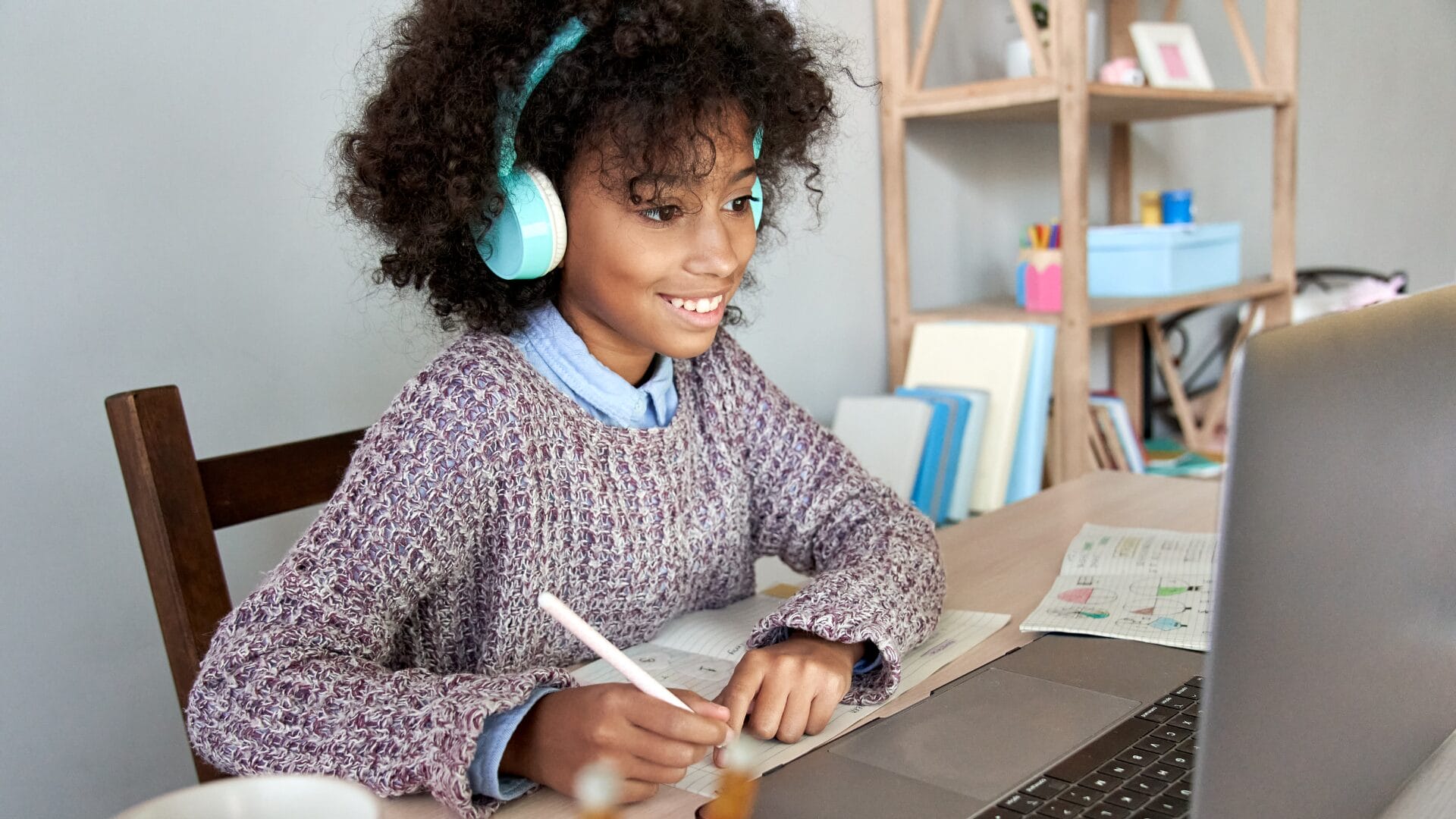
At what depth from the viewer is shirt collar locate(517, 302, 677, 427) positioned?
3.04 feet

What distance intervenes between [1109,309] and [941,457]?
448 millimetres

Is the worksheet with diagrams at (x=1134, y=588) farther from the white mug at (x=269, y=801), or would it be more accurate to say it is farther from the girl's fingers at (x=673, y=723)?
the white mug at (x=269, y=801)

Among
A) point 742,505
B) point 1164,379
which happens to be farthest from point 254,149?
point 1164,379

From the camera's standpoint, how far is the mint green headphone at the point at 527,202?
2.76ft

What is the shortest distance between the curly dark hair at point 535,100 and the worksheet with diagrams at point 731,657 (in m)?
0.28

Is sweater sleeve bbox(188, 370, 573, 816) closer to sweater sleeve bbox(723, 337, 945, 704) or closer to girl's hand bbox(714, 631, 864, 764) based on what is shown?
girl's hand bbox(714, 631, 864, 764)

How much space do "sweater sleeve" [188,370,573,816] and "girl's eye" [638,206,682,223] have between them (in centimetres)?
19

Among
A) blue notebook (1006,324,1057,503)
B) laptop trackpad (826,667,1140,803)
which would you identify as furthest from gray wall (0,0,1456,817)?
blue notebook (1006,324,1057,503)

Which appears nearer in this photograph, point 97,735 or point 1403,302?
point 1403,302

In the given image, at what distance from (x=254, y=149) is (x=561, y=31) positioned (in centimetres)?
59

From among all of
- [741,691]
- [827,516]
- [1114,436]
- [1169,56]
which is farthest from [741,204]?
[1169,56]

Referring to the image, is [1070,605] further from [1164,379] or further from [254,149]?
[1164,379]

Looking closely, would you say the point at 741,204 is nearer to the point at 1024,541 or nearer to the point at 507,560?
the point at 507,560

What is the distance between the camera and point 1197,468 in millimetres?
2316
